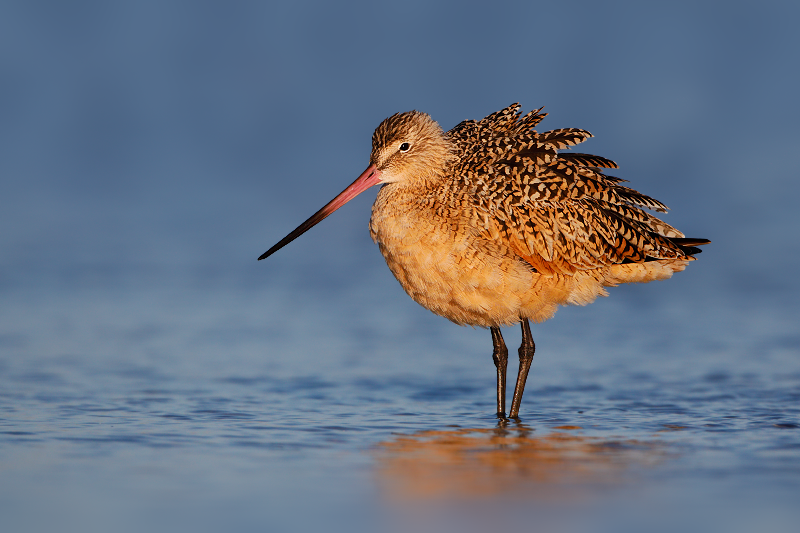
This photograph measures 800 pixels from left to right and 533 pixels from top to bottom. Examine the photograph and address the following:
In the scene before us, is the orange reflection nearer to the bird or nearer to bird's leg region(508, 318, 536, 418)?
bird's leg region(508, 318, 536, 418)

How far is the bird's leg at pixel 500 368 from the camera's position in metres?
6.24

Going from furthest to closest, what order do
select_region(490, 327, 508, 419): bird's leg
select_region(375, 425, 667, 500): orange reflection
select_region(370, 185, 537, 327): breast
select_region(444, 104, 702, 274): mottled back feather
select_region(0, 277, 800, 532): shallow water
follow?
select_region(490, 327, 508, 419): bird's leg < select_region(444, 104, 702, 274): mottled back feather < select_region(370, 185, 537, 327): breast < select_region(375, 425, 667, 500): orange reflection < select_region(0, 277, 800, 532): shallow water

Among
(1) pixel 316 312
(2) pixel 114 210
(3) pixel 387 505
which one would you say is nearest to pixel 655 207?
(3) pixel 387 505

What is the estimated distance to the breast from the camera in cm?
589

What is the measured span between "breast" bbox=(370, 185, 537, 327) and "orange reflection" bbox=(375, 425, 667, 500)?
2.27 ft

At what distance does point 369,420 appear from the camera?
19.5 ft

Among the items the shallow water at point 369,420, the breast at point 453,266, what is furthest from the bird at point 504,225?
the shallow water at point 369,420

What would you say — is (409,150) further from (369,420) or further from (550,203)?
(369,420)

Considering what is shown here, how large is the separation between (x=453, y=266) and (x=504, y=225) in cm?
38

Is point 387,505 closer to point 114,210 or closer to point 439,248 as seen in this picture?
point 439,248

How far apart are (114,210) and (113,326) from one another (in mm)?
5523

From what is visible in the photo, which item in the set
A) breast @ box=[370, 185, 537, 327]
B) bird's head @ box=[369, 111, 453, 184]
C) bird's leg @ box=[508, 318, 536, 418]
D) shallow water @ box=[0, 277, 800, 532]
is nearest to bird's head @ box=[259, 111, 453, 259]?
bird's head @ box=[369, 111, 453, 184]

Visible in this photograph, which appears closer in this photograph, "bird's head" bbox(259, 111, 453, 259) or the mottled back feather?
the mottled back feather

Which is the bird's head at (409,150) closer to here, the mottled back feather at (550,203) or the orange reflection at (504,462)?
the mottled back feather at (550,203)
